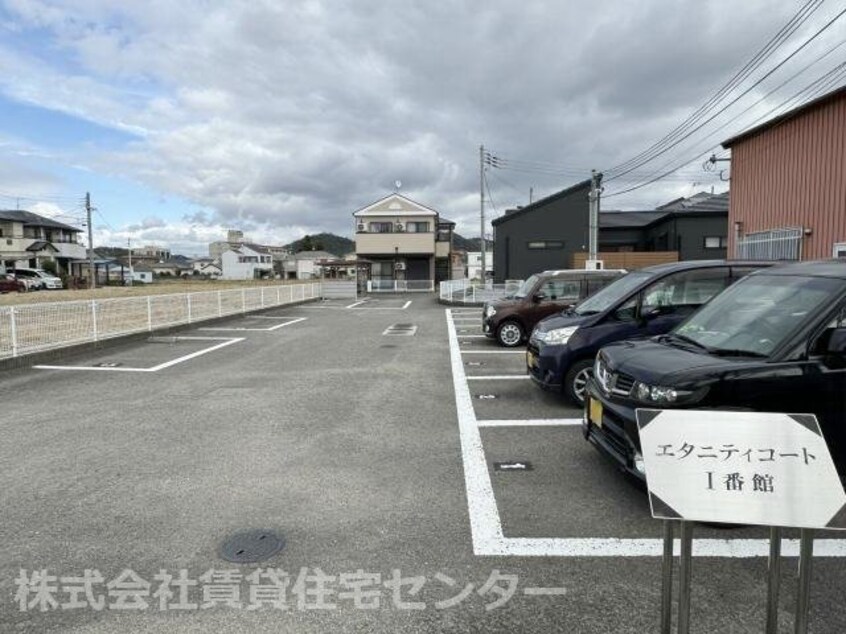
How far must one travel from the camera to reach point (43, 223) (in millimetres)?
47031

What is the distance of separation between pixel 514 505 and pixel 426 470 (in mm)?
829

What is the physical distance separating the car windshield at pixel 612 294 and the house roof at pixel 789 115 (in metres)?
6.05

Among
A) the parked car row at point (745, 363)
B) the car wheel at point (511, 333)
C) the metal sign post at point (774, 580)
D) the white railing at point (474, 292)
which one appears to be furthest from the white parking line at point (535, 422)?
the white railing at point (474, 292)

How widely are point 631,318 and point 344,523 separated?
3.92 meters

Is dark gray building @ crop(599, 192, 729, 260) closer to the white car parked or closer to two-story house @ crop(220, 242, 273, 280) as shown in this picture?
the white car parked

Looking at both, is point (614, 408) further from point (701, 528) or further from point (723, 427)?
point (723, 427)

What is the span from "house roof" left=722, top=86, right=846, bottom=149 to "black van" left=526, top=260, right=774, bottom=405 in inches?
220

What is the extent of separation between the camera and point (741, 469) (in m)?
1.69

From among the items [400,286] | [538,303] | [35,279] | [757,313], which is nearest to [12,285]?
[35,279]

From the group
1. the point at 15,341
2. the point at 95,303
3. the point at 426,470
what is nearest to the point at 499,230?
the point at 95,303

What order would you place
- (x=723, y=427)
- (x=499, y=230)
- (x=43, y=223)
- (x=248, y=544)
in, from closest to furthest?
(x=723, y=427) < (x=248, y=544) < (x=499, y=230) < (x=43, y=223)

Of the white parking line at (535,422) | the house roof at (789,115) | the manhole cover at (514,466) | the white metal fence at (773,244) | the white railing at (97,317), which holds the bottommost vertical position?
the manhole cover at (514,466)

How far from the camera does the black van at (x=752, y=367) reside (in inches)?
119

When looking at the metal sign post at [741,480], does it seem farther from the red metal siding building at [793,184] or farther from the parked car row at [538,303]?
the red metal siding building at [793,184]
